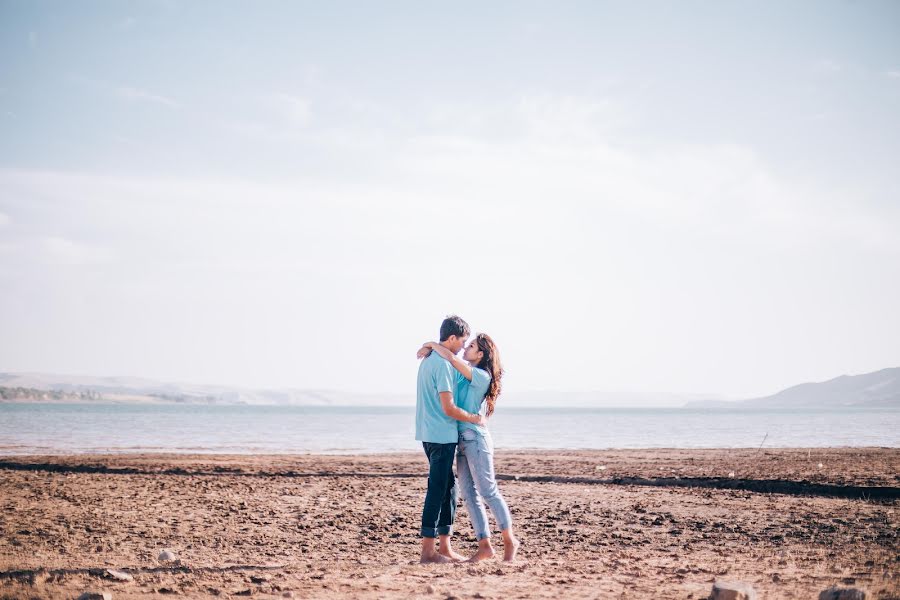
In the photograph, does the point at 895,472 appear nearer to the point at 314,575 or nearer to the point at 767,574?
the point at 767,574

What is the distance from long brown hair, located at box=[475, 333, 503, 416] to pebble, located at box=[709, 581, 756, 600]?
2.53 m

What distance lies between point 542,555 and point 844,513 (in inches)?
204

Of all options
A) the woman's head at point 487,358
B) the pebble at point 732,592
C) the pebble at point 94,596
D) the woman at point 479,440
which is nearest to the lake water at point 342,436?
the woman at point 479,440

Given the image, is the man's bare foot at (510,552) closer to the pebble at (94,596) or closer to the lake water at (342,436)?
the pebble at (94,596)

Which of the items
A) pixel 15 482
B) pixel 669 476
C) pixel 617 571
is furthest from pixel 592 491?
pixel 15 482

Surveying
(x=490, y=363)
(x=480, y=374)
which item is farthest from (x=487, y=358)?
(x=480, y=374)

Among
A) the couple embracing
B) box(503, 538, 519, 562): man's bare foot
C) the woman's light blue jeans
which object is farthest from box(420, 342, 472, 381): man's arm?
box(503, 538, 519, 562): man's bare foot

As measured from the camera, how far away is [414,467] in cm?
1789

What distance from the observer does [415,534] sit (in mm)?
8602

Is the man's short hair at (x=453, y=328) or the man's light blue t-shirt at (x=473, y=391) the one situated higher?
the man's short hair at (x=453, y=328)

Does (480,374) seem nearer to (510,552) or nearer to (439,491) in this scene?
(439,491)

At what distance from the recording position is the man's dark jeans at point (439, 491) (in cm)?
649

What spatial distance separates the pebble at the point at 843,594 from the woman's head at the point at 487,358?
300 centimetres

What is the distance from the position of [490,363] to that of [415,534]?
2.96 meters
